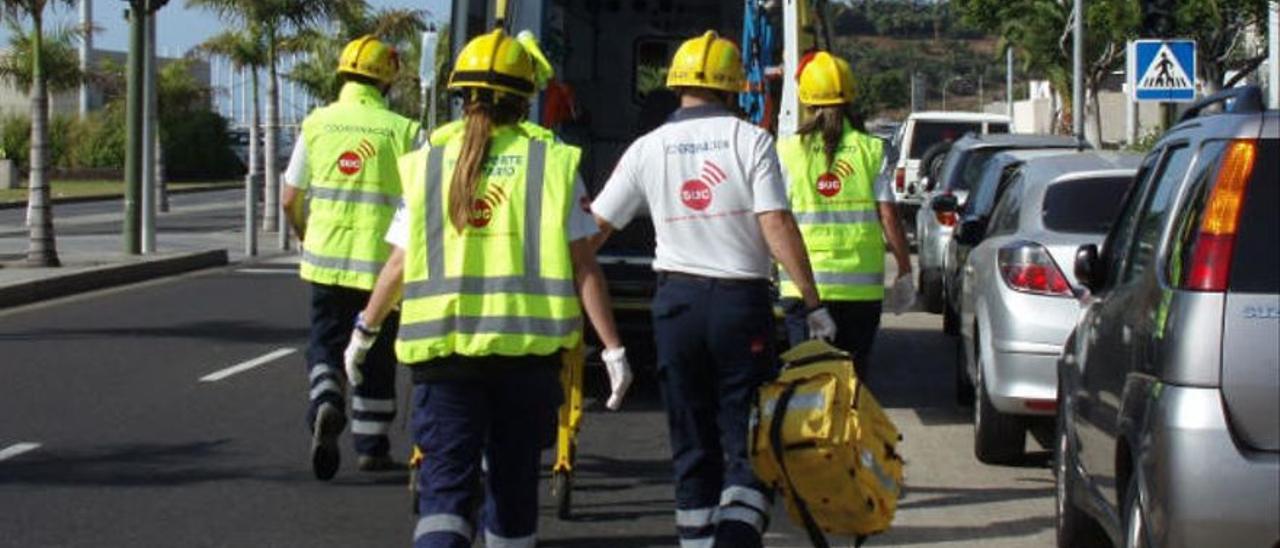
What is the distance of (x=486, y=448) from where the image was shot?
6.21 m

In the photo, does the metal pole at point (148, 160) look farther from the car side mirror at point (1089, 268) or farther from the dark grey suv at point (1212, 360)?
the dark grey suv at point (1212, 360)

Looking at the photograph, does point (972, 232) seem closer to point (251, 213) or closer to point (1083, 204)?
point (1083, 204)

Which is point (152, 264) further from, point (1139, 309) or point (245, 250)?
point (1139, 309)

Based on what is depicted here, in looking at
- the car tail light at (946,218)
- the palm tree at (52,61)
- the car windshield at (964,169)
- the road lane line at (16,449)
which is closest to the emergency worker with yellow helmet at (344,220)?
the road lane line at (16,449)

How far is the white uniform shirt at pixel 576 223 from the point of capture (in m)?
6.21

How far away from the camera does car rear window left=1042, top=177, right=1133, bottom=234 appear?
431 inches

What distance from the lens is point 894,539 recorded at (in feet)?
28.4

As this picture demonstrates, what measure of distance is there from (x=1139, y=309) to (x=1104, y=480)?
0.77 metres

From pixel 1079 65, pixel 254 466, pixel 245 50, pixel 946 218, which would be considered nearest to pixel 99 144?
pixel 245 50

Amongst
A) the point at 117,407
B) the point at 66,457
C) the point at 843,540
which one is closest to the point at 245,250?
the point at 117,407

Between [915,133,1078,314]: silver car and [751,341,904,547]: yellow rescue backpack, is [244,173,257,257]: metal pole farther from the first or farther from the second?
[751,341,904,547]: yellow rescue backpack

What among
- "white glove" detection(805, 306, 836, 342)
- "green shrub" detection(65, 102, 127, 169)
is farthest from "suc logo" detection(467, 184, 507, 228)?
"green shrub" detection(65, 102, 127, 169)

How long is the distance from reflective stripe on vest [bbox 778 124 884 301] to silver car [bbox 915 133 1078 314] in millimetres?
9023

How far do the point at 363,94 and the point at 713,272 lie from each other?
3024mm
